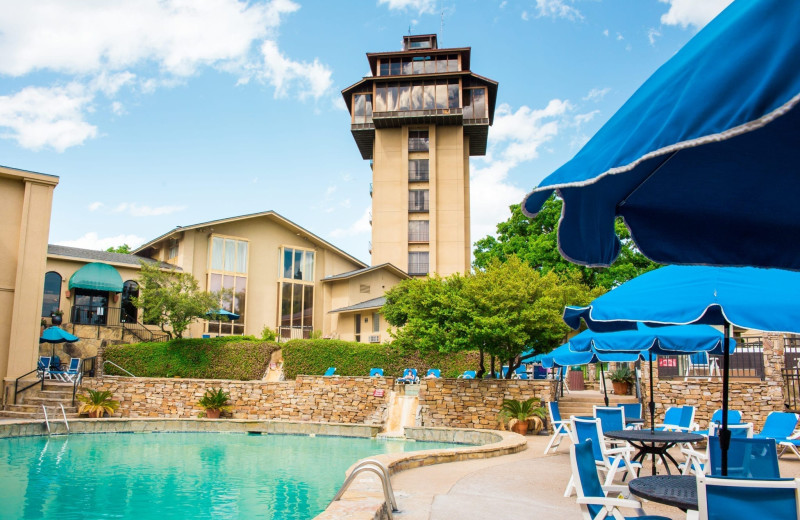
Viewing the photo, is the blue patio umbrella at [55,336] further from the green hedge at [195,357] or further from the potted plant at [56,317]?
the green hedge at [195,357]

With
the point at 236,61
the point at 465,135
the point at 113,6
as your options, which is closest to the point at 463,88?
the point at 465,135

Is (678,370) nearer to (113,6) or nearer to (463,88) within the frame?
(113,6)

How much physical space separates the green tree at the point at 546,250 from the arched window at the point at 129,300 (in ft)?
58.7

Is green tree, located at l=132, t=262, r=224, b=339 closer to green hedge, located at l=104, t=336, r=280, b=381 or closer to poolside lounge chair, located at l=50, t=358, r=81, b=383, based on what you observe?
green hedge, located at l=104, t=336, r=280, b=381

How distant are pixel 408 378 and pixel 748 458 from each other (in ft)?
57.1

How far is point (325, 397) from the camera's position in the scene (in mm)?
22125

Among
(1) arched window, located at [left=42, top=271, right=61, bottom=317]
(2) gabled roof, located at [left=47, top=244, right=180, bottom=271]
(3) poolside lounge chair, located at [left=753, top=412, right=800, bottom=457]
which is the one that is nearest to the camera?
(3) poolside lounge chair, located at [left=753, top=412, right=800, bottom=457]

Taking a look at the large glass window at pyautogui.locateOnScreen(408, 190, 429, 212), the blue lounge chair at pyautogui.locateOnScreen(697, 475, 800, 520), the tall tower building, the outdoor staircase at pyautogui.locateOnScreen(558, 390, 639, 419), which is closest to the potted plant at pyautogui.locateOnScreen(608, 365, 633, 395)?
the outdoor staircase at pyautogui.locateOnScreen(558, 390, 639, 419)

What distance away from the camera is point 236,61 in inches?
1145

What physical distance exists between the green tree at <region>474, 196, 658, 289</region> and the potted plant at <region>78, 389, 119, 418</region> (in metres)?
17.7

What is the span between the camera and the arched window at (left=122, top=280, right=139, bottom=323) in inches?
1249

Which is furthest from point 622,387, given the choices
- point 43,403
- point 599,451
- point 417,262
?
point 417,262

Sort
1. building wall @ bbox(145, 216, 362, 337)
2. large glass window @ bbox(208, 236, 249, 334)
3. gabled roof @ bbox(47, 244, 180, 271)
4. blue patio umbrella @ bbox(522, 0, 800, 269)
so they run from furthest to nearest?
1. large glass window @ bbox(208, 236, 249, 334)
2. building wall @ bbox(145, 216, 362, 337)
3. gabled roof @ bbox(47, 244, 180, 271)
4. blue patio umbrella @ bbox(522, 0, 800, 269)

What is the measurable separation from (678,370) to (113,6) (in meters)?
21.4
